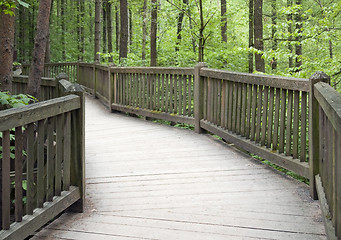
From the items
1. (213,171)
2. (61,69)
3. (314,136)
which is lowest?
(213,171)

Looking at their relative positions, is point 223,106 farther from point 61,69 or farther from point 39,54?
point 61,69

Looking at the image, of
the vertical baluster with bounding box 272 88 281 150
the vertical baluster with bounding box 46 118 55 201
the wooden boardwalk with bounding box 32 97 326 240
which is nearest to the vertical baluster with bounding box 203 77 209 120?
the wooden boardwalk with bounding box 32 97 326 240

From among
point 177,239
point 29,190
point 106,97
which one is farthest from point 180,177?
point 106,97

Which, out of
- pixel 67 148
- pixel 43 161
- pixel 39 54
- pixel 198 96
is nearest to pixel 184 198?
pixel 67 148

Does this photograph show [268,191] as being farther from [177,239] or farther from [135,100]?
[135,100]

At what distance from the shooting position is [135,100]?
10.7 m

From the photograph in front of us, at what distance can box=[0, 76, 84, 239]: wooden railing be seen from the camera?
3.05 meters

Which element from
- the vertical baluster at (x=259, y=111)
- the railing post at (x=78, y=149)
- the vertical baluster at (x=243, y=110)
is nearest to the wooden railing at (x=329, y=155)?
Answer: the vertical baluster at (x=259, y=111)

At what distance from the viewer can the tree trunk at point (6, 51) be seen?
253 inches

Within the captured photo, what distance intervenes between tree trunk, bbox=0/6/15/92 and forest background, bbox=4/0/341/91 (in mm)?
5601

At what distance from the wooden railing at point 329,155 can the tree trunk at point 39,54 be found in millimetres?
4450

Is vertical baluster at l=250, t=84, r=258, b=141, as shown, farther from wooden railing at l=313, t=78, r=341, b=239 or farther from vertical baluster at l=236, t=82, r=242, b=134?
wooden railing at l=313, t=78, r=341, b=239

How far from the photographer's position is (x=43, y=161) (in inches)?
144

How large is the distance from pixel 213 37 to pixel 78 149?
1290 centimetres
